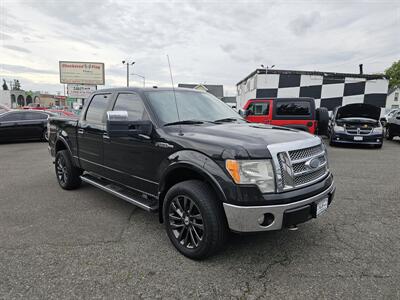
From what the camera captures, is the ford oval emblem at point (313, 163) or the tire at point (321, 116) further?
the tire at point (321, 116)

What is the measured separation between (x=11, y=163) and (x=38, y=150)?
2449 mm

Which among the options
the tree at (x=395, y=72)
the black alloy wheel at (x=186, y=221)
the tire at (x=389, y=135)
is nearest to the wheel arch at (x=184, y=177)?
the black alloy wheel at (x=186, y=221)

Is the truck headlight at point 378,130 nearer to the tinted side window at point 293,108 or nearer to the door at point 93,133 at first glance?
the tinted side window at point 293,108

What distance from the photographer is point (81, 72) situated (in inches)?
1302

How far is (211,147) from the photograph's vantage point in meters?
2.56

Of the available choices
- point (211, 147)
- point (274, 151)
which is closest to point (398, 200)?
point (274, 151)

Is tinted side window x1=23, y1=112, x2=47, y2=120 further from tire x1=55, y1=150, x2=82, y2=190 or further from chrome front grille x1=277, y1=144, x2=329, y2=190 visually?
chrome front grille x1=277, y1=144, x2=329, y2=190

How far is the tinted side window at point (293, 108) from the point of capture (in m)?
9.27

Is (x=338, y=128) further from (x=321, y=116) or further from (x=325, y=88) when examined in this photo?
(x=325, y=88)

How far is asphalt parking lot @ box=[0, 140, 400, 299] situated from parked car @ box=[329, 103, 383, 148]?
6.15 metres

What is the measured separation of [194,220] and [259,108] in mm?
7940

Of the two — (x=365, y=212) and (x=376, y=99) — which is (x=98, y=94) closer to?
(x=365, y=212)

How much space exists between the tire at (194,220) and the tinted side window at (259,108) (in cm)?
758

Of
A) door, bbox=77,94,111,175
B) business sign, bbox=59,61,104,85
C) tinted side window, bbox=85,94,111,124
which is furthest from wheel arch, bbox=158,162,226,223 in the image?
business sign, bbox=59,61,104,85
